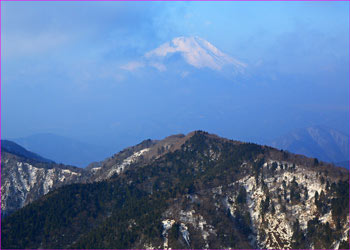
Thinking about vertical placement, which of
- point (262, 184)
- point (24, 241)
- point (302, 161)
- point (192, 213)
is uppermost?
point (302, 161)

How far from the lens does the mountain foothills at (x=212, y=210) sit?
403 feet

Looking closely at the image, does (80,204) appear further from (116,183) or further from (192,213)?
(192,213)

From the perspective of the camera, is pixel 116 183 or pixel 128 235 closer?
pixel 128 235

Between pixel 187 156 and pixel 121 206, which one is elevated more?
pixel 187 156

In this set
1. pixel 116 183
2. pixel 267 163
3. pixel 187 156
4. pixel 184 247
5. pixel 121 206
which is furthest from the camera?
pixel 187 156

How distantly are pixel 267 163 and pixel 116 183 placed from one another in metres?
68.4

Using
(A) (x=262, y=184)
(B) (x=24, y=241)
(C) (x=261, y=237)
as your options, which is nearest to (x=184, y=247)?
(C) (x=261, y=237)

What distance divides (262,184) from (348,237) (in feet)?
124

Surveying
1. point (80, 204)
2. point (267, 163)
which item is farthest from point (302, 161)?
point (80, 204)

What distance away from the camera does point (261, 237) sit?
419ft

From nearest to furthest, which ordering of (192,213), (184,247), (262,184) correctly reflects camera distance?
(184,247)
(192,213)
(262,184)

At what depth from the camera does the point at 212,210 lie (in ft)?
446

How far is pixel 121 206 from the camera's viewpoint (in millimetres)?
162000

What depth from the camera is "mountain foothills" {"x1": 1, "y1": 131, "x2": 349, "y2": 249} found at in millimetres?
122750
